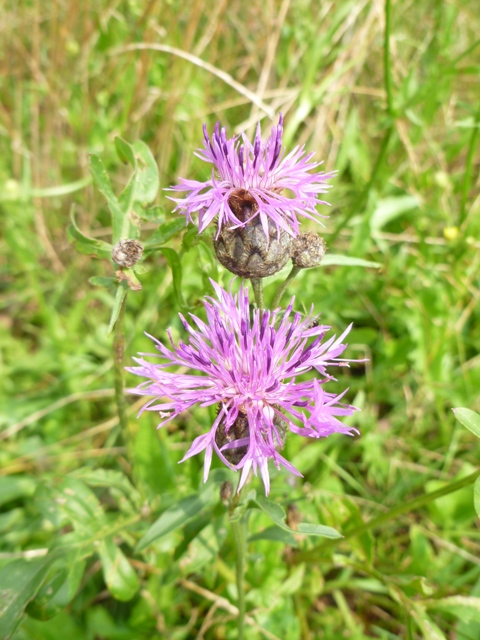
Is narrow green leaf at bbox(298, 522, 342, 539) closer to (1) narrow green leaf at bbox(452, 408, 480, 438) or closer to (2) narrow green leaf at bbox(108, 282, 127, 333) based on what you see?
(1) narrow green leaf at bbox(452, 408, 480, 438)

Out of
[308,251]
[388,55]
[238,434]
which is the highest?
[388,55]

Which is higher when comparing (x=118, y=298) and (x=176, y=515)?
(x=118, y=298)

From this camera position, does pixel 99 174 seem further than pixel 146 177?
No

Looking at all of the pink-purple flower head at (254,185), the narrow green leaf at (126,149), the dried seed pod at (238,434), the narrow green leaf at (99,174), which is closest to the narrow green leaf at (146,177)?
the narrow green leaf at (126,149)

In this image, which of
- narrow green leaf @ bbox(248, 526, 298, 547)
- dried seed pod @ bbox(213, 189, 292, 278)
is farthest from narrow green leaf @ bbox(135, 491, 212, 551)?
dried seed pod @ bbox(213, 189, 292, 278)

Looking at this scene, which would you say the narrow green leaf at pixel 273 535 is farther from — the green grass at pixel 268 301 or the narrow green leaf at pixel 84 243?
the narrow green leaf at pixel 84 243

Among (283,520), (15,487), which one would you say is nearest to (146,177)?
(283,520)

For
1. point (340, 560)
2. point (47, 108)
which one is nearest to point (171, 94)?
point (47, 108)

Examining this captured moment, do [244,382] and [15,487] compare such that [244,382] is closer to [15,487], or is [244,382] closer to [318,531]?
[318,531]
